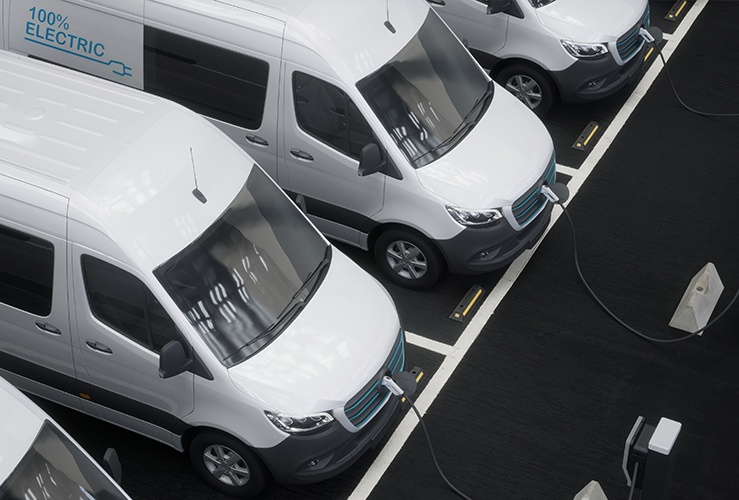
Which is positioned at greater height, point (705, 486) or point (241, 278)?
point (241, 278)

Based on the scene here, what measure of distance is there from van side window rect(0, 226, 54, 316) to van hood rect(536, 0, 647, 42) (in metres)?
6.25

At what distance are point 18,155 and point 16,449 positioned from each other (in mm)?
2492

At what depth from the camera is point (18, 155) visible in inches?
353

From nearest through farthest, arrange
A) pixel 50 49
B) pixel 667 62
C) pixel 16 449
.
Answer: pixel 16 449 < pixel 50 49 < pixel 667 62

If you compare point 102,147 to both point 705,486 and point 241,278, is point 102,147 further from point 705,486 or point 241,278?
point 705,486

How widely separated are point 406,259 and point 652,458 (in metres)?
4.04

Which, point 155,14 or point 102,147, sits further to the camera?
point 155,14

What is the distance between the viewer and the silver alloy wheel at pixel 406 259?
11000 millimetres

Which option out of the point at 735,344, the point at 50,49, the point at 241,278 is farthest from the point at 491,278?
the point at 50,49

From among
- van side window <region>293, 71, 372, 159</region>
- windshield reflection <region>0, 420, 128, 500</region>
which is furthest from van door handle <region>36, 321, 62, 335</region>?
van side window <region>293, 71, 372, 159</region>

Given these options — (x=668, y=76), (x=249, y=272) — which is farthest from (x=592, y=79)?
(x=249, y=272)

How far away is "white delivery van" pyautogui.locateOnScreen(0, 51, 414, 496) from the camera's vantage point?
865 centimetres

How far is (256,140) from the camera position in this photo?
11070 millimetres

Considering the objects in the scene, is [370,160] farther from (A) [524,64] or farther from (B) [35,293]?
(A) [524,64]
